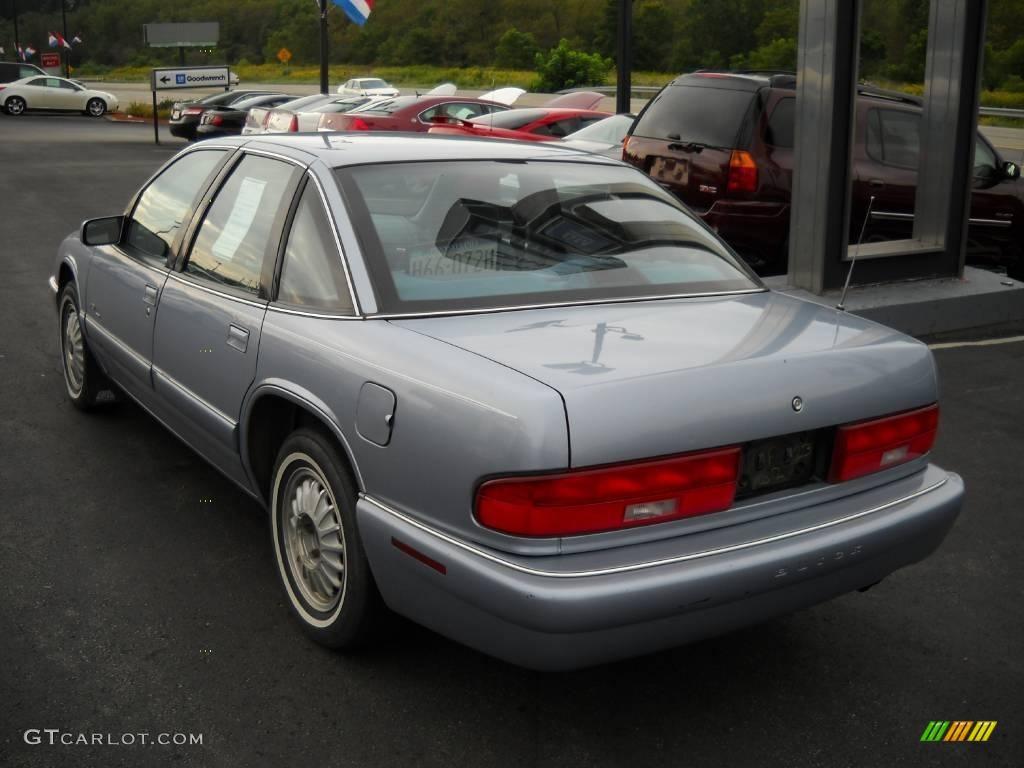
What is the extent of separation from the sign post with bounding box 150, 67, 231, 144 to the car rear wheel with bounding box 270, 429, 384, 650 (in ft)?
90.8

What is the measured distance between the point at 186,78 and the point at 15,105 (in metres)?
11.9

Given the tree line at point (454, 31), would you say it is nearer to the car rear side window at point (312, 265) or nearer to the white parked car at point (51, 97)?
the white parked car at point (51, 97)

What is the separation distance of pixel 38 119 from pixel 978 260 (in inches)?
1384

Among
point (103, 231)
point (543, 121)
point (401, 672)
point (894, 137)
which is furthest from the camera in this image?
point (543, 121)

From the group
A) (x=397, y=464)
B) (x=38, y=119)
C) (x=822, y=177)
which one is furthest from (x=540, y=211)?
(x=38, y=119)

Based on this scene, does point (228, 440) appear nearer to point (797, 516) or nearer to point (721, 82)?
point (797, 516)

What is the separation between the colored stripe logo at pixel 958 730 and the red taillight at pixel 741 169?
6238 mm

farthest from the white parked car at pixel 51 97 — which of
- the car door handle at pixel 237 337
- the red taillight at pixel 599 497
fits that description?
the red taillight at pixel 599 497

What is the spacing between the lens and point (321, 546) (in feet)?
11.4

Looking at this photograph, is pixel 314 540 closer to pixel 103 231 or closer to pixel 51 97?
pixel 103 231

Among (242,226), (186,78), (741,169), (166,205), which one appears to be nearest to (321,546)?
(242,226)

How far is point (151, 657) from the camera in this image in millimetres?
3479

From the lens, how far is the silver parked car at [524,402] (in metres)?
2.76

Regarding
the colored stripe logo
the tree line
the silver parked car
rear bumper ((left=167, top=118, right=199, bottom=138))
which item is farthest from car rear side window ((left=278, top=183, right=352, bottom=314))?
rear bumper ((left=167, top=118, right=199, bottom=138))
